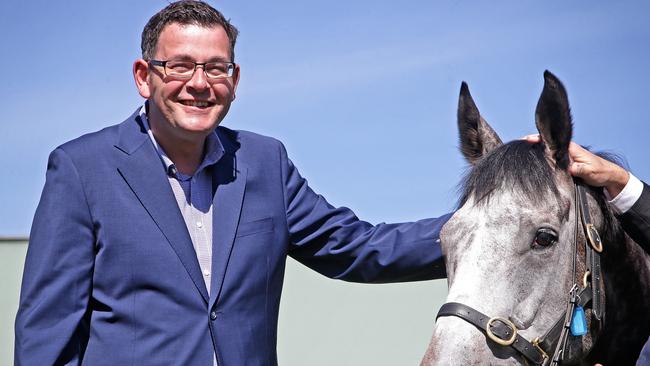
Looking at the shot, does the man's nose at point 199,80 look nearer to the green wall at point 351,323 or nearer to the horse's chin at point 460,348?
the horse's chin at point 460,348

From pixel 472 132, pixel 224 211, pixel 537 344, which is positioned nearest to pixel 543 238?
pixel 537 344

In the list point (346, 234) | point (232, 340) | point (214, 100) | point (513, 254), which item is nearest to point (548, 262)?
point (513, 254)

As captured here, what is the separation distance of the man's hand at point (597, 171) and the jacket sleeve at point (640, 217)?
3.6 inches

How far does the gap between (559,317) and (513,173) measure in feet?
1.96

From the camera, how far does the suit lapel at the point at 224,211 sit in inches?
127

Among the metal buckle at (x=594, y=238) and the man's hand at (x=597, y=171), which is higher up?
the man's hand at (x=597, y=171)

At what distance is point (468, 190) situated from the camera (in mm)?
3404

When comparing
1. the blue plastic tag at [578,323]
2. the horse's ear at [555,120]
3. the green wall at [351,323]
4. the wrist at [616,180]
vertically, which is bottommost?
the green wall at [351,323]

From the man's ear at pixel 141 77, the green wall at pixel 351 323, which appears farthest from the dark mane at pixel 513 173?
the green wall at pixel 351 323

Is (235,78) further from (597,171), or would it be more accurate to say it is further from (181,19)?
(597,171)

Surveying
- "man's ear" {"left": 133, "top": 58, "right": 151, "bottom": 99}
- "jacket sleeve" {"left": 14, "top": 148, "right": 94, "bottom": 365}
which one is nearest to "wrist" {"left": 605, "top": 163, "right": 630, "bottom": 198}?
"man's ear" {"left": 133, "top": 58, "right": 151, "bottom": 99}

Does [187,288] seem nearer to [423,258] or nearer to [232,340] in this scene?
[232,340]

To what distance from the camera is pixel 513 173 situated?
3.30m

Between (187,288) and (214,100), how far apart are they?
2.52 feet
